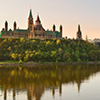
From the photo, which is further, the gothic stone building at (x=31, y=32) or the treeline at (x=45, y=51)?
the gothic stone building at (x=31, y=32)

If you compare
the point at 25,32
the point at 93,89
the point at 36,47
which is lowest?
the point at 93,89

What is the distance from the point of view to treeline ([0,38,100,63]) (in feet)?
409

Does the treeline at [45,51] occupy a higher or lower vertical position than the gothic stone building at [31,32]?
lower

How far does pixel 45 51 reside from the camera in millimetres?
138625

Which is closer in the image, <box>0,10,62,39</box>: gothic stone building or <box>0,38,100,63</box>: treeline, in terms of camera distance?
<box>0,38,100,63</box>: treeline

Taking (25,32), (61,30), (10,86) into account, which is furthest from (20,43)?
(10,86)

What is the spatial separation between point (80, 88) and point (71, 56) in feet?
256

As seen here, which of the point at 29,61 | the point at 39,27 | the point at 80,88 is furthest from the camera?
the point at 39,27

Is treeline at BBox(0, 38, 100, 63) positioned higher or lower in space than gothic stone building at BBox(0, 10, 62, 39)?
lower

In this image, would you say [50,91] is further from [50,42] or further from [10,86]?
[50,42]

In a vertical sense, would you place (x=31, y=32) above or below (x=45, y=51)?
above

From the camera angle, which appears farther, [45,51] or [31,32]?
[31,32]

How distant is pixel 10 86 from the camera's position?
55.5 metres

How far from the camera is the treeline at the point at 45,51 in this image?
125 m
